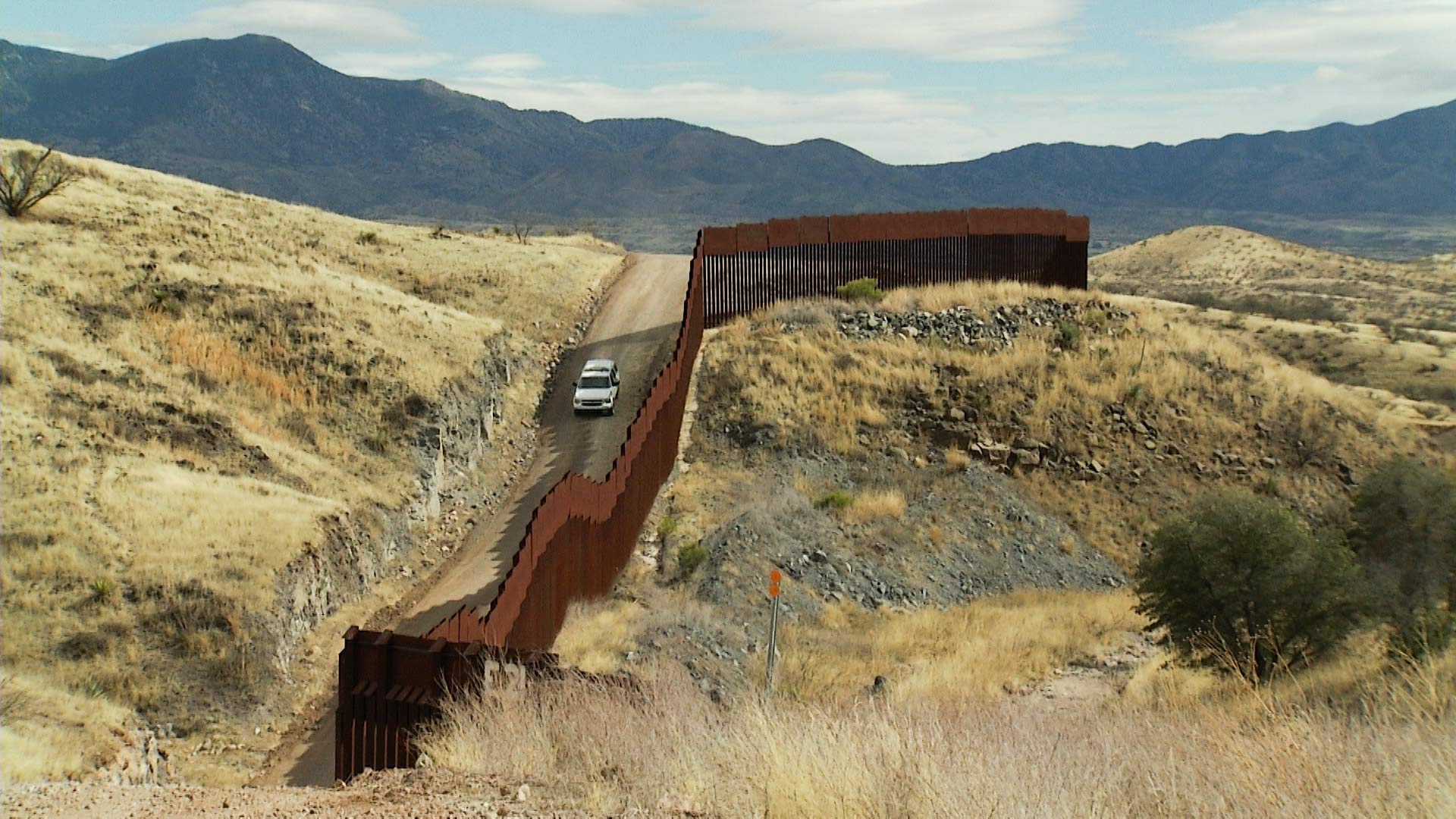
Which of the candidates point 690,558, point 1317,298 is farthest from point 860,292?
point 1317,298

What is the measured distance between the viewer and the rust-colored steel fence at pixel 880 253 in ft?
114

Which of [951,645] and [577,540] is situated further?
[951,645]

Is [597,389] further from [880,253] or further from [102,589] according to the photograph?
[102,589]

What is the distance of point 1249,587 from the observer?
598 inches

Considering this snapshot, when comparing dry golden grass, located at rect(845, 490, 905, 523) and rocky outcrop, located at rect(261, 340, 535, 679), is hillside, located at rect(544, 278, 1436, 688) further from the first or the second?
rocky outcrop, located at rect(261, 340, 535, 679)

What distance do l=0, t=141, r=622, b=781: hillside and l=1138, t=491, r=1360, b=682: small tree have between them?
1225 cm

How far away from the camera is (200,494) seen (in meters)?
19.5

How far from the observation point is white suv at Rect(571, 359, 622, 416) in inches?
1162

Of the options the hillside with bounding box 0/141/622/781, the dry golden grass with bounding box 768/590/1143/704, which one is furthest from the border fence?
the dry golden grass with bounding box 768/590/1143/704

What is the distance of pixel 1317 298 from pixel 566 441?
7670 cm

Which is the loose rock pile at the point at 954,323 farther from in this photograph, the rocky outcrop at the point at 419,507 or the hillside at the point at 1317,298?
the hillside at the point at 1317,298

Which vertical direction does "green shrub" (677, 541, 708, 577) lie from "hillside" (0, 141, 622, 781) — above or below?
below

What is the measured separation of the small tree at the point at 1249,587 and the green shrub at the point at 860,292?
19250mm

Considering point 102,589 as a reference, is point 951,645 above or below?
below
